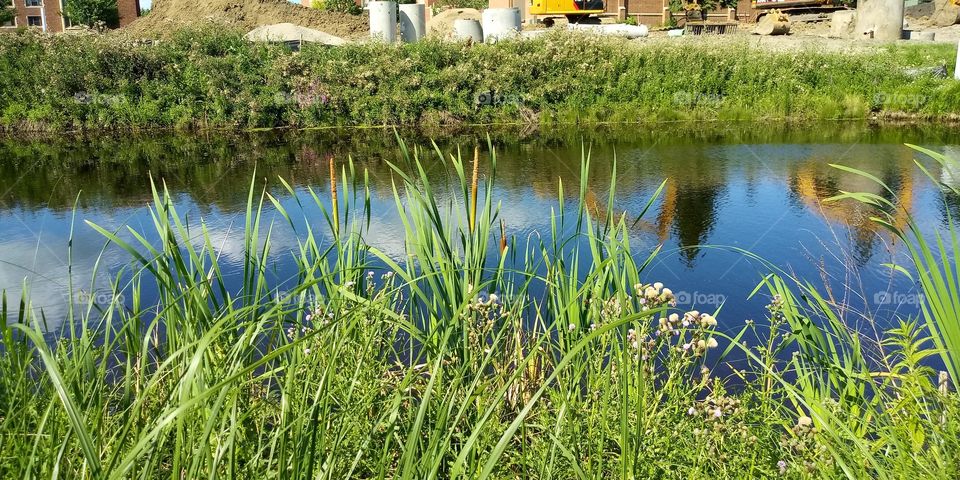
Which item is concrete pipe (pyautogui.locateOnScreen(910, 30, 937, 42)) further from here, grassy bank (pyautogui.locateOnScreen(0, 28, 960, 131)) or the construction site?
grassy bank (pyautogui.locateOnScreen(0, 28, 960, 131))

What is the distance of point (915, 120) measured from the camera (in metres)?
14.0

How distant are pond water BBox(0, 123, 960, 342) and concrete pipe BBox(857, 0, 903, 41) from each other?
26.9 ft

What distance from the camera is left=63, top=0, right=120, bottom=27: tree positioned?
136 ft

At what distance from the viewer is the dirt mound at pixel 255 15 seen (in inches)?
999

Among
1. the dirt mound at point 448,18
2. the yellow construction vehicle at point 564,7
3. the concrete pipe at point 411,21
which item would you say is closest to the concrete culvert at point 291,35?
the concrete pipe at point 411,21

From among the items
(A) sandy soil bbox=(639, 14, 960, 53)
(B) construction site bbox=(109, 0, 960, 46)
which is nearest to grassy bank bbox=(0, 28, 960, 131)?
(A) sandy soil bbox=(639, 14, 960, 53)

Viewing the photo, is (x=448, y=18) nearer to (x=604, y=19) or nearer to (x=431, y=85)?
(x=604, y=19)

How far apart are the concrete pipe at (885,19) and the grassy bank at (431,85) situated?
4.74m

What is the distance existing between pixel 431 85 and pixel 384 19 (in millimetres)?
4584

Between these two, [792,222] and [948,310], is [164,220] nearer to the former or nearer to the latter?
Result: [948,310]

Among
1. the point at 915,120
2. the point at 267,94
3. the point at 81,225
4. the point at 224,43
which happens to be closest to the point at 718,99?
the point at 915,120

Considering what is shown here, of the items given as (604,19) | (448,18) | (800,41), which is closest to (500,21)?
(448,18)

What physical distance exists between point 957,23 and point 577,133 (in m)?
19.6

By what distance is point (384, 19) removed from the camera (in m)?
18.8
